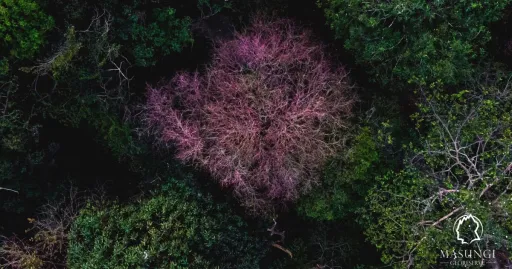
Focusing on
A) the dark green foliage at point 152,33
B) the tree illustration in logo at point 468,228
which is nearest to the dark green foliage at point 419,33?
the tree illustration in logo at point 468,228

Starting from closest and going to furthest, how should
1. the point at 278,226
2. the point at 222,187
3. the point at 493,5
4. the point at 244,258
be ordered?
the point at 493,5
the point at 244,258
the point at 222,187
the point at 278,226

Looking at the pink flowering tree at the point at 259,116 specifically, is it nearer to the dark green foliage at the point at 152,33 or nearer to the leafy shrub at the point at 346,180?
the leafy shrub at the point at 346,180

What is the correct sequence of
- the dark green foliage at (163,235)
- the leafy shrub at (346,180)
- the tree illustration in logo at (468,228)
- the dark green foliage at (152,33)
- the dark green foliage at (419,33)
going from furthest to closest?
the leafy shrub at (346,180), the dark green foliage at (152,33), the dark green foliage at (419,33), the tree illustration in logo at (468,228), the dark green foliage at (163,235)

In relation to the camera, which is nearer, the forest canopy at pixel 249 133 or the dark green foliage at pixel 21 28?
the dark green foliage at pixel 21 28

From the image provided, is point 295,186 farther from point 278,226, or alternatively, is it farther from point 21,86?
point 21,86

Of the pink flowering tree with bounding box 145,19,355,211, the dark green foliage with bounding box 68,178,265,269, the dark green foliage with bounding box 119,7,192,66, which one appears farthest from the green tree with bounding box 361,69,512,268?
the dark green foliage with bounding box 119,7,192,66

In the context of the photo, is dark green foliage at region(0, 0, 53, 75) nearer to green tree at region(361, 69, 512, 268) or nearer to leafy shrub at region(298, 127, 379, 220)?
leafy shrub at region(298, 127, 379, 220)

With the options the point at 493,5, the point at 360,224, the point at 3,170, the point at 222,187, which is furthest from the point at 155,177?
the point at 493,5
